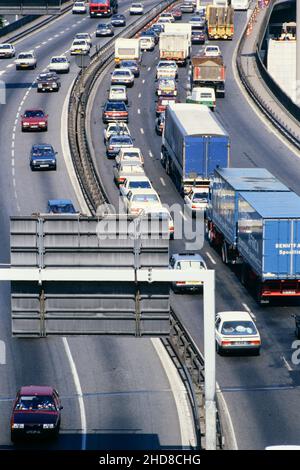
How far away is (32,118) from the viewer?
94938mm

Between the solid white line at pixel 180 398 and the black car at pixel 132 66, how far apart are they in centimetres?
Answer: 6505

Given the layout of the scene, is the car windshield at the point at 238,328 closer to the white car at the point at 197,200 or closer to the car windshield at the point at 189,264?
the car windshield at the point at 189,264

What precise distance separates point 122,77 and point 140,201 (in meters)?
39.9

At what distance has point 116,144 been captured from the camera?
88625 millimetres

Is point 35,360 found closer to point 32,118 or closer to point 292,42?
point 32,118

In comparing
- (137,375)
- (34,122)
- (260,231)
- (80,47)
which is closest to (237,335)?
(137,375)

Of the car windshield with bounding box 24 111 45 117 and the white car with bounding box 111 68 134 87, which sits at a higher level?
the car windshield with bounding box 24 111 45 117

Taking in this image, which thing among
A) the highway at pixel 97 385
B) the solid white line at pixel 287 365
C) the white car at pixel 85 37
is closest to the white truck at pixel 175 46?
the white car at pixel 85 37

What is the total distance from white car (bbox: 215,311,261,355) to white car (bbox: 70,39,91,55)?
79.1 metres

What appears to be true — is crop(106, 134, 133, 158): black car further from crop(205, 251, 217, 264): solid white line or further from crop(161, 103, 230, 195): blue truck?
crop(205, 251, 217, 264): solid white line

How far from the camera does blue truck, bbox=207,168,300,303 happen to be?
182ft

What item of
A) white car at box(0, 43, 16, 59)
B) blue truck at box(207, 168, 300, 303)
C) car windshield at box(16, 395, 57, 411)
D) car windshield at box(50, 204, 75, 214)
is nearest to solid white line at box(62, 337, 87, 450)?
car windshield at box(16, 395, 57, 411)

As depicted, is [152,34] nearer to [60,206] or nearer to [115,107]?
[115,107]

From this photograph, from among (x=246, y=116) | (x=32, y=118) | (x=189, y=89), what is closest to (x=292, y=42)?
(x=189, y=89)
